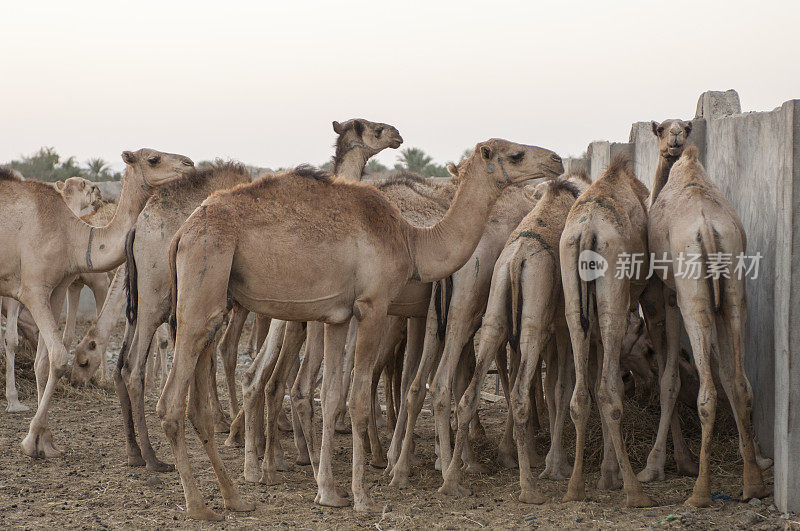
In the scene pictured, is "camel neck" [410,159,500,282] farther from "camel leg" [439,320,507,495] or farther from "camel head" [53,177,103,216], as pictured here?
"camel head" [53,177,103,216]

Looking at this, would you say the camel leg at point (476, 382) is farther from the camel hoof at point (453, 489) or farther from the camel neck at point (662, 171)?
the camel neck at point (662, 171)

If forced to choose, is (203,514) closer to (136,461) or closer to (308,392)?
(308,392)

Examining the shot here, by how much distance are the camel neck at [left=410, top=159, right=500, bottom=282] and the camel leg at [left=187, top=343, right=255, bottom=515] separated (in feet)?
6.01

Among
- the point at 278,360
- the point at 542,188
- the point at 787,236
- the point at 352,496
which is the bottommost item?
the point at 352,496

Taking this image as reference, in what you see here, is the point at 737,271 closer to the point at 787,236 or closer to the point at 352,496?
the point at 787,236

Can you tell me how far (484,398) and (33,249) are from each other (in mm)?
5791

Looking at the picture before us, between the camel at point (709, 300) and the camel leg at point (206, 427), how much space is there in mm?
3313

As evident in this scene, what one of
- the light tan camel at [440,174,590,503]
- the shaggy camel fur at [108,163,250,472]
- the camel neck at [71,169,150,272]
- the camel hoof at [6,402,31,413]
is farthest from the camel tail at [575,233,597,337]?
the camel hoof at [6,402,31,413]

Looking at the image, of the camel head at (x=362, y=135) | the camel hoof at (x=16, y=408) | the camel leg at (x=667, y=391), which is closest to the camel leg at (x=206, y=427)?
the camel leg at (x=667, y=391)

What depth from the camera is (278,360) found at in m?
7.74

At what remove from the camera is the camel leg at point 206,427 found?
21.0ft

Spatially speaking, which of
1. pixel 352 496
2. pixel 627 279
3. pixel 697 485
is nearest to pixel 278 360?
pixel 352 496

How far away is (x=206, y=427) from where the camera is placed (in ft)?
21.1

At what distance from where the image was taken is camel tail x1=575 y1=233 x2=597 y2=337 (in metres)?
6.69
